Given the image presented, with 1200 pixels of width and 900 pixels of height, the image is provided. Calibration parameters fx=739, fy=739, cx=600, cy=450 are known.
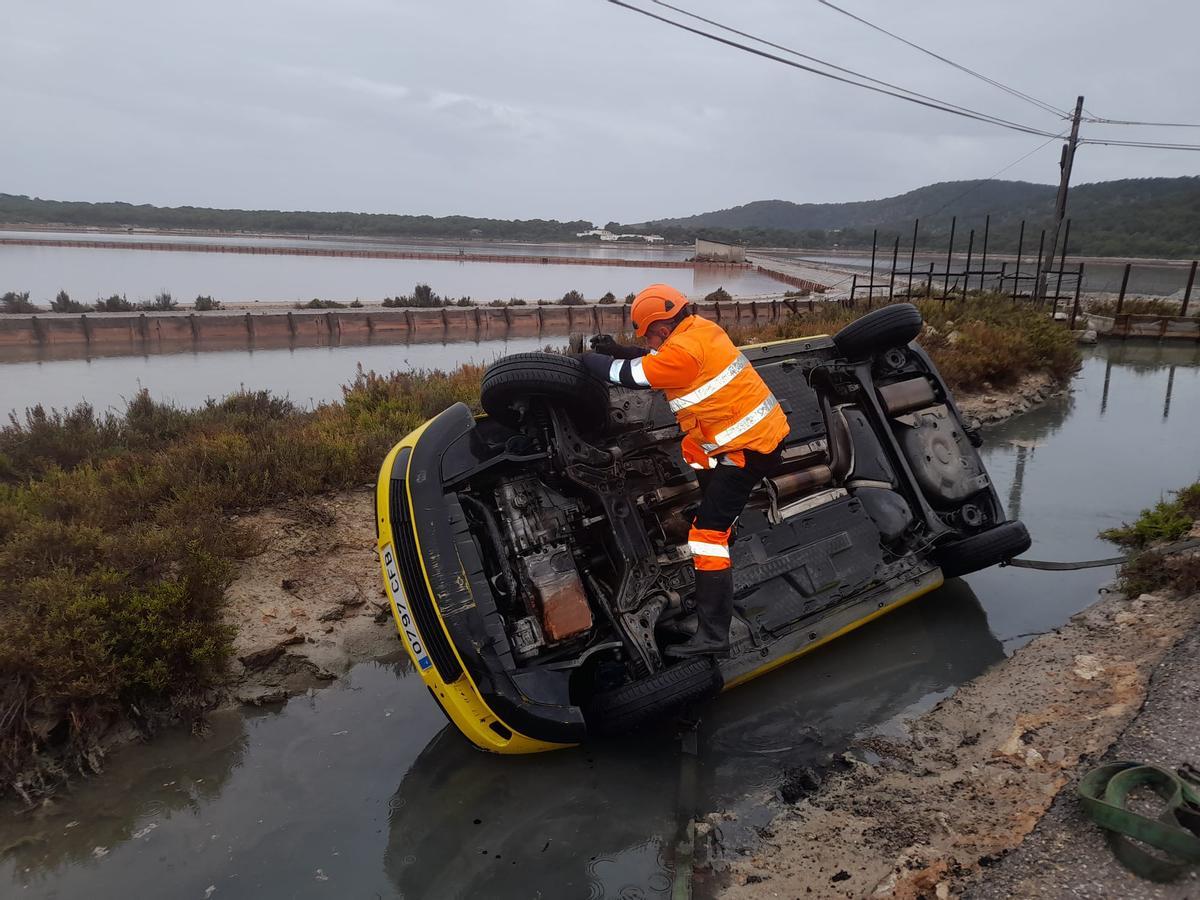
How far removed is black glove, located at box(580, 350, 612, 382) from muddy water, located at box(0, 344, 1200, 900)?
A: 6.61ft

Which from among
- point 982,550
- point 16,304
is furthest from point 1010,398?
point 16,304

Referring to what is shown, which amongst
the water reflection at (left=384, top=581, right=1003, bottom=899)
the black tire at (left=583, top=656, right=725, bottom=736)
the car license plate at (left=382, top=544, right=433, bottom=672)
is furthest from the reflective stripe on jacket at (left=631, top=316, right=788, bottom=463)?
the water reflection at (left=384, top=581, right=1003, bottom=899)

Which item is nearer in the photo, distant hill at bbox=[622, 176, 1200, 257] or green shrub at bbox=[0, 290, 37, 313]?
green shrub at bbox=[0, 290, 37, 313]

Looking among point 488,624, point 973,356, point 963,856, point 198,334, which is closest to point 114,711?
point 488,624

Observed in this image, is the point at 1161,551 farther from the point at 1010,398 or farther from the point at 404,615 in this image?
the point at 1010,398

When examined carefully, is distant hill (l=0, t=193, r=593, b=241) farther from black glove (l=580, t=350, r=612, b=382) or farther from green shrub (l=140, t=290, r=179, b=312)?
black glove (l=580, t=350, r=612, b=382)

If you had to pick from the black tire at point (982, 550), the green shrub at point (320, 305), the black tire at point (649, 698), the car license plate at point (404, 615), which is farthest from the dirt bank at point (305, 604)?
the green shrub at point (320, 305)

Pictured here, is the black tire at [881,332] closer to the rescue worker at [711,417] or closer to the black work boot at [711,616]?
the rescue worker at [711,417]

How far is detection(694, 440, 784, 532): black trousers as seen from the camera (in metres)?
3.80

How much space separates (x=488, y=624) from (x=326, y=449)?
3844mm

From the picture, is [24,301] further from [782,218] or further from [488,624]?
[782,218]

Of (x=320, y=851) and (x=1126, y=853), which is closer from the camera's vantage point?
(x=1126, y=853)

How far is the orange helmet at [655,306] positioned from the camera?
12.2 feet

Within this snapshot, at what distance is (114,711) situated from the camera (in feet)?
13.3
